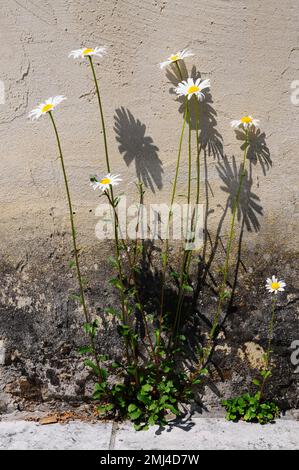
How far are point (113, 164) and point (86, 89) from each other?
0.38 m

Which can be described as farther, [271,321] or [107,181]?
[271,321]

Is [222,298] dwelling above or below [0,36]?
below

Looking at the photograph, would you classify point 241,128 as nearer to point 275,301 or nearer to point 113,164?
point 113,164

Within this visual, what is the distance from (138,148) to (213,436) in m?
1.40

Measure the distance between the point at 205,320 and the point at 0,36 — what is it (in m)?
1.70

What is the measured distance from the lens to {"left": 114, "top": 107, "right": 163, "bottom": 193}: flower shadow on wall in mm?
2844

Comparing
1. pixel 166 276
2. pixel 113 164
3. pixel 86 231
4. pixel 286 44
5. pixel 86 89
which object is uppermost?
pixel 286 44

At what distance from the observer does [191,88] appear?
2680 mm

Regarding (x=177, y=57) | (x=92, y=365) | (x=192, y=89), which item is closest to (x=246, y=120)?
(x=192, y=89)

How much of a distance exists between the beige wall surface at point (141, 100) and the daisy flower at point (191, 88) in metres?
0.10

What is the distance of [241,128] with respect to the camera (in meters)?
2.82

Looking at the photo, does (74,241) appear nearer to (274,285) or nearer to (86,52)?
(86,52)
